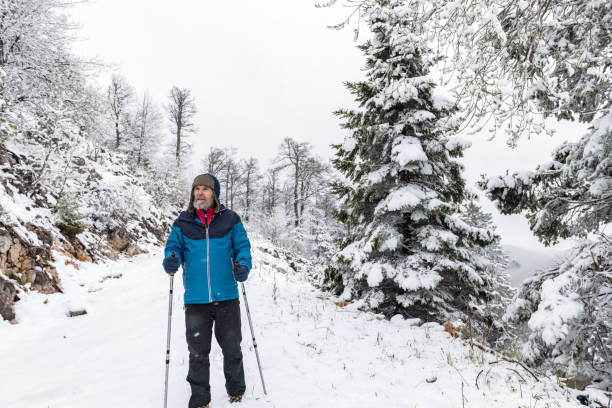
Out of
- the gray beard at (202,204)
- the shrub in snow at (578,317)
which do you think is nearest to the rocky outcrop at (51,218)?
the gray beard at (202,204)

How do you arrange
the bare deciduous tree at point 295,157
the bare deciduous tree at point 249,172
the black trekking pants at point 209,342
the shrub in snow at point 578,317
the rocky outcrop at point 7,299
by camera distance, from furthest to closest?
the bare deciduous tree at point 249,172
the bare deciduous tree at point 295,157
the rocky outcrop at point 7,299
the shrub in snow at point 578,317
the black trekking pants at point 209,342

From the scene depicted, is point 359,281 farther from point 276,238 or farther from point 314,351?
point 276,238

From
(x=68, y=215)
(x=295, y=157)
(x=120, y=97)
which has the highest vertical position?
(x=120, y=97)

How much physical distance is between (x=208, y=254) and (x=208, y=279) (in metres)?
0.28

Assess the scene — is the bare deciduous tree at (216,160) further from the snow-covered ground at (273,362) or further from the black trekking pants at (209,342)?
the black trekking pants at (209,342)

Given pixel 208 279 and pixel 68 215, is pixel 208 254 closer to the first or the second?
pixel 208 279

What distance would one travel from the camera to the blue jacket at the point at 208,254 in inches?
137

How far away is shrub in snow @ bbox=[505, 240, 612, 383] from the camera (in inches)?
134

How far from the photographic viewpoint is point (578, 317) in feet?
11.6

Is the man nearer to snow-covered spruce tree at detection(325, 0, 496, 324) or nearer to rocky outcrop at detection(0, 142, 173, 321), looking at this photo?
snow-covered spruce tree at detection(325, 0, 496, 324)

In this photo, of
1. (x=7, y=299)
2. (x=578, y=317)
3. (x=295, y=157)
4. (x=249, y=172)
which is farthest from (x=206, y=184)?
(x=249, y=172)

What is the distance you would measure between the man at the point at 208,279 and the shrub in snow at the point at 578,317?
3.28 m

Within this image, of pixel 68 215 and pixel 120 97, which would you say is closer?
pixel 68 215

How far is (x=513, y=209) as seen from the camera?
5648 millimetres
